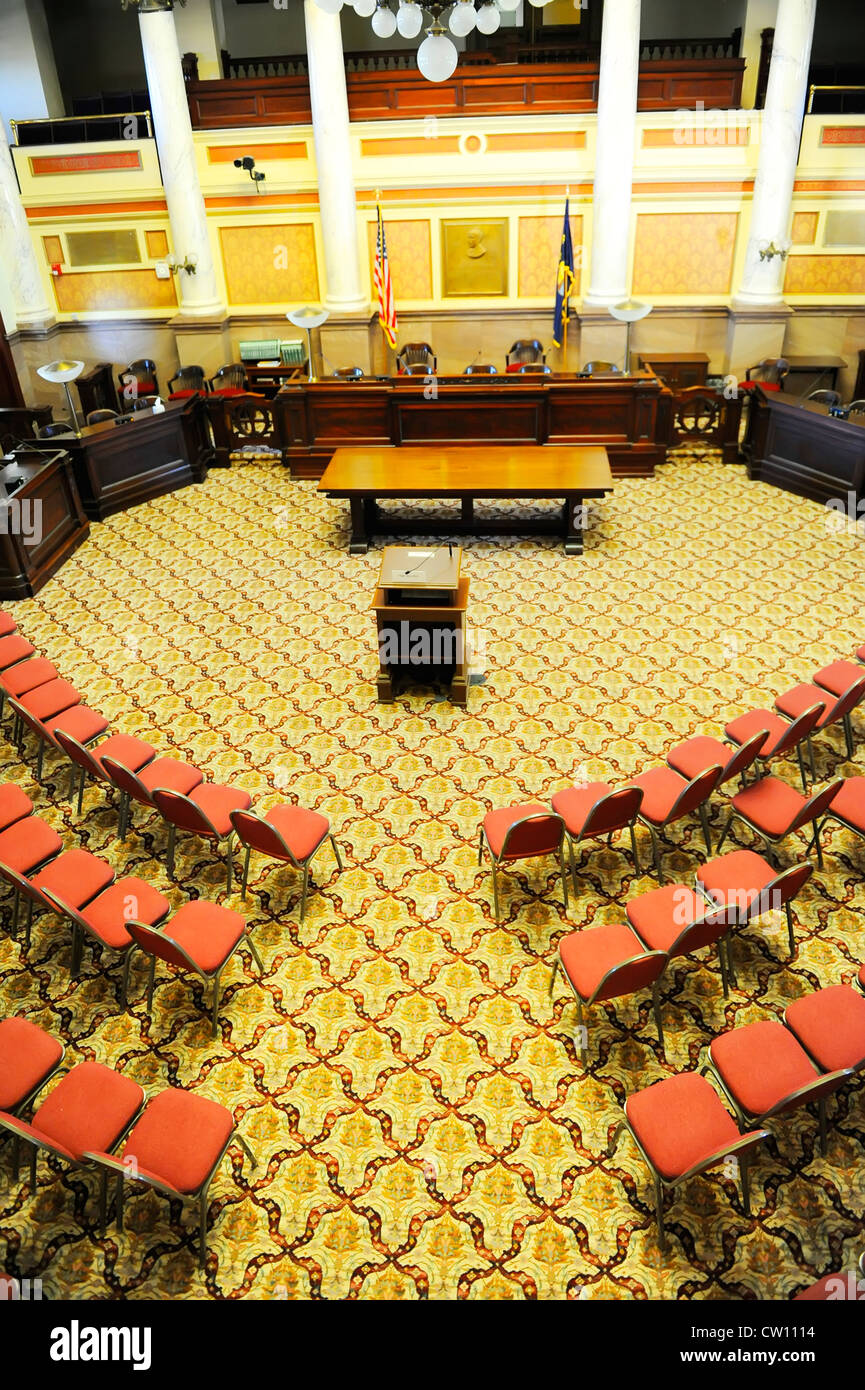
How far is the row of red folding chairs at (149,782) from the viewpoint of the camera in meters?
4.96

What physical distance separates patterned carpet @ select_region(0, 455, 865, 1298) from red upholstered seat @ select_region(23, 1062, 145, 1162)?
37cm

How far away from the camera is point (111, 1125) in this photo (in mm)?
3652

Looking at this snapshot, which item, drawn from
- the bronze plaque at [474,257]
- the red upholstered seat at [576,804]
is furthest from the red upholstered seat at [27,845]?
the bronze plaque at [474,257]

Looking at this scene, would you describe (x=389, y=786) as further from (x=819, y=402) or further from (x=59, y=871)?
(x=819, y=402)

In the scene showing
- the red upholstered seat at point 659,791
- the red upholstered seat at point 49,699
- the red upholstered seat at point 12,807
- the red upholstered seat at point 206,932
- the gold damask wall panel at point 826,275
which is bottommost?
the red upholstered seat at point 206,932

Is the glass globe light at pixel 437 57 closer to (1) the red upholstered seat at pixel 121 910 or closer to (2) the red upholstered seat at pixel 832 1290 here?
(1) the red upholstered seat at pixel 121 910

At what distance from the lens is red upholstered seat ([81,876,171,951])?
4.46 metres

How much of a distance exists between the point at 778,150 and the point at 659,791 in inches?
374

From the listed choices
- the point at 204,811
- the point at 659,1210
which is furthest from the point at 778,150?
the point at 659,1210

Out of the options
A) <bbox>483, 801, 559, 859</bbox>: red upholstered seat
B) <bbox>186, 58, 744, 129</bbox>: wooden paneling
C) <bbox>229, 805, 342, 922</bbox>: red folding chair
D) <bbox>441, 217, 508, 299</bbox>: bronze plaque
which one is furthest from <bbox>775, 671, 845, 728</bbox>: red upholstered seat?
<bbox>186, 58, 744, 129</bbox>: wooden paneling

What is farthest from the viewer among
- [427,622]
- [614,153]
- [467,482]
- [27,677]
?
[614,153]

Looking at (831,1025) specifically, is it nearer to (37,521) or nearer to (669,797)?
(669,797)

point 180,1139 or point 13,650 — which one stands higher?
point 13,650

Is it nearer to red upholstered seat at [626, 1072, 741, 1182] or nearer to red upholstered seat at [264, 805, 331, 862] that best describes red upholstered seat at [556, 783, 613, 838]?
red upholstered seat at [264, 805, 331, 862]
